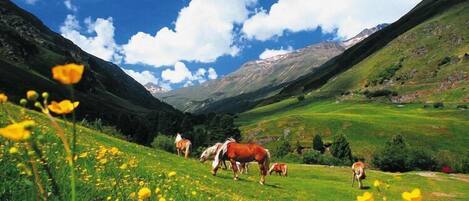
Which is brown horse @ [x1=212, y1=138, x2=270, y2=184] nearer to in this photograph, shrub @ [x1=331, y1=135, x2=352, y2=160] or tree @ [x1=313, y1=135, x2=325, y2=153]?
shrub @ [x1=331, y1=135, x2=352, y2=160]

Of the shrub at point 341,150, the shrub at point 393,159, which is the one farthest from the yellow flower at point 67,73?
the shrub at point 341,150

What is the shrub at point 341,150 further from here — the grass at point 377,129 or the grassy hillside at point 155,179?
the grassy hillside at point 155,179

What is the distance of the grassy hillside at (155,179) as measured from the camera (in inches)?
307

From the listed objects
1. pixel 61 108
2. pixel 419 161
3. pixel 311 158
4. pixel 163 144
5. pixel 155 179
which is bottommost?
pixel 155 179

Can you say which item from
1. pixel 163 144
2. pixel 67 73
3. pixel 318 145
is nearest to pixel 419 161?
pixel 318 145

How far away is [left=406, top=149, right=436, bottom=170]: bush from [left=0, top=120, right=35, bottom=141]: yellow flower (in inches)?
4711

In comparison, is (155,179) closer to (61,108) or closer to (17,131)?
(61,108)

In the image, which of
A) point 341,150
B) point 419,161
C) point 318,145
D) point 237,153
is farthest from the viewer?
point 318,145

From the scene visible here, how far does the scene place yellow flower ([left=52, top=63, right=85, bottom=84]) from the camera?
2.34 meters

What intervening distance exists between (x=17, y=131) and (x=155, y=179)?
11.0 meters

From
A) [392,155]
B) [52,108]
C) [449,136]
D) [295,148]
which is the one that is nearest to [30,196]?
[52,108]

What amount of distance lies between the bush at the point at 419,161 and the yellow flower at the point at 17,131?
11965 centimetres

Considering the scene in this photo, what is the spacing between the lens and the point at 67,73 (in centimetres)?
241

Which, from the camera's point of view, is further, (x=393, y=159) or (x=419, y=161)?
(x=419, y=161)
